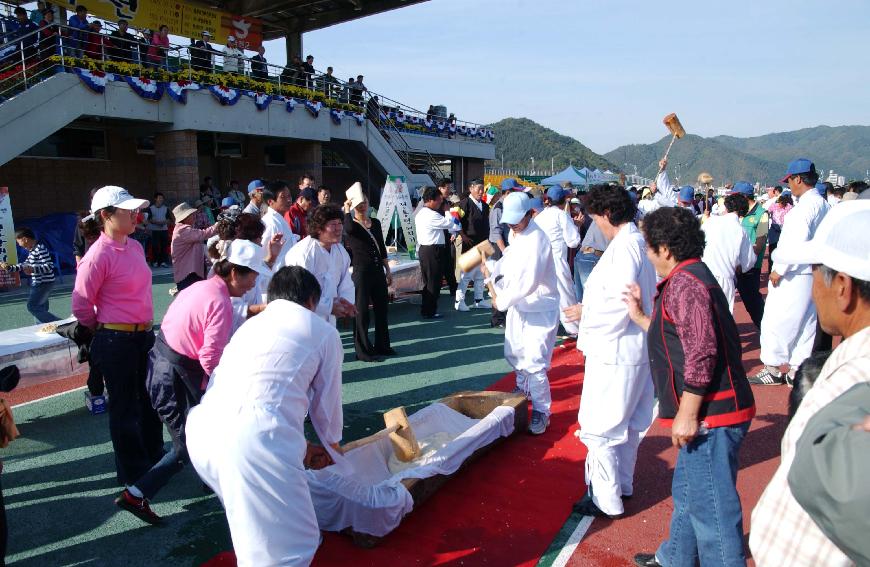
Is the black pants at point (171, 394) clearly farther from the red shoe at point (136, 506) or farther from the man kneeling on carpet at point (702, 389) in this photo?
the man kneeling on carpet at point (702, 389)

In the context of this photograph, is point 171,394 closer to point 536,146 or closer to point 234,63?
point 234,63

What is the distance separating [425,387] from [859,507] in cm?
521

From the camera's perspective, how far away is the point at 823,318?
149 cm

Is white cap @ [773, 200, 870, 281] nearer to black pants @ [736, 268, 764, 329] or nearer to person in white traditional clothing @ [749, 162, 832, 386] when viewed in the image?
person in white traditional clothing @ [749, 162, 832, 386]

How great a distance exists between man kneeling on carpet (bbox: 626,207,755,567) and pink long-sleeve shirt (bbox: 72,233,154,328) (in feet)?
10.1

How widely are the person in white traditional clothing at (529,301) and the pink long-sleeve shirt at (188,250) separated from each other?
3.13m

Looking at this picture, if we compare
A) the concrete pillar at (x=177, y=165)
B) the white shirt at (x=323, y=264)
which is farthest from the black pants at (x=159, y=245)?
the white shirt at (x=323, y=264)

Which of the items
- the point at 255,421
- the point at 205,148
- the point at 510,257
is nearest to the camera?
the point at 255,421

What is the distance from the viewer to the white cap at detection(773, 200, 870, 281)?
1.31 metres

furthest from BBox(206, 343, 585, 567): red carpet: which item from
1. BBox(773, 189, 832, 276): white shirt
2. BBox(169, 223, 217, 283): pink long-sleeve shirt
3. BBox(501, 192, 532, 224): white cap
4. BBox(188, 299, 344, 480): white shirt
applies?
BBox(169, 223, 217, 283): pink long-sleeve shirt

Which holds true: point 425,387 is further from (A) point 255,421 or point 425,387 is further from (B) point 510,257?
(A) point 255,421

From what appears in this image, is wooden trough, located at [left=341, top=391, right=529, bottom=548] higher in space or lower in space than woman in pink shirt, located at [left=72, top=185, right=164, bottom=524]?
lower

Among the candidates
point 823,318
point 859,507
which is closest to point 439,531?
point 823,318

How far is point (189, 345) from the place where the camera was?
3.30m
